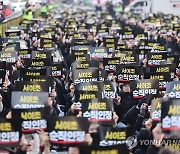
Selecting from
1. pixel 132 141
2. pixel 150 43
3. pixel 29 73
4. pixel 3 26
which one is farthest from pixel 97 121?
pixel 3 26

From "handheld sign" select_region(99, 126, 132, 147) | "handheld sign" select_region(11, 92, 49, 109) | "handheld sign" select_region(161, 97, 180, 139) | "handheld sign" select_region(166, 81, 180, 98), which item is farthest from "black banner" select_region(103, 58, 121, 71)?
"handheld sign" select_region(99, 126, 132, 147)

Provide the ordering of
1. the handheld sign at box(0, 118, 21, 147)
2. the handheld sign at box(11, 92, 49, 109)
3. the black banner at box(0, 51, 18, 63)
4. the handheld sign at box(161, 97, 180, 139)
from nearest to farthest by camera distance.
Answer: the handheld sign at box(0, 118, 21, 147), the handheld sign at box(161, 97, 180, 139), the handheld sign at box(11, 92, 49, 109), the black banner at box(0, 51, 18, 63)

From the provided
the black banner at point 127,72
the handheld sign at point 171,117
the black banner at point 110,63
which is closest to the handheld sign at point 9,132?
the handheld sign at point 171,117

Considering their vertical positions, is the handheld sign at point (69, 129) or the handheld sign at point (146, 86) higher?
the handheld sign at point (69, 129)

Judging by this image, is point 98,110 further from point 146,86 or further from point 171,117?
point 146,86

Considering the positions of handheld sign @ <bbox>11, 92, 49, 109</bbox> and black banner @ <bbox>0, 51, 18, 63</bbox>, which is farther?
black banner @ <bbox>0, 51, 18, 63</bbox>

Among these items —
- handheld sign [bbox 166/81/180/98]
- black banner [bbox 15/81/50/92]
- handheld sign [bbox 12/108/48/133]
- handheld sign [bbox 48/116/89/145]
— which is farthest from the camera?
handheld sign [bbox 166/81/180/98]

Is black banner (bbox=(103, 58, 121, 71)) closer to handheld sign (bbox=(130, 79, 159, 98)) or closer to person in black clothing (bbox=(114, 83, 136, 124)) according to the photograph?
person in black clothing (bbox=(114, 83, 136, 124))

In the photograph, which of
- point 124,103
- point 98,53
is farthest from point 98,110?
point 98,53

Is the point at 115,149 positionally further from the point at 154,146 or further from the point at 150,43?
the point at 150,43

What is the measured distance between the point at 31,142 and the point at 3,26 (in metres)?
21.0

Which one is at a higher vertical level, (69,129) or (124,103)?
(69,129)

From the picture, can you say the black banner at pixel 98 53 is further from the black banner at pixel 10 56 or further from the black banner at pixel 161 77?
the black banner at pixel 161 77

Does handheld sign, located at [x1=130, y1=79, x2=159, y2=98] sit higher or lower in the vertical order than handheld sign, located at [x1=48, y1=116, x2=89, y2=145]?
lower
